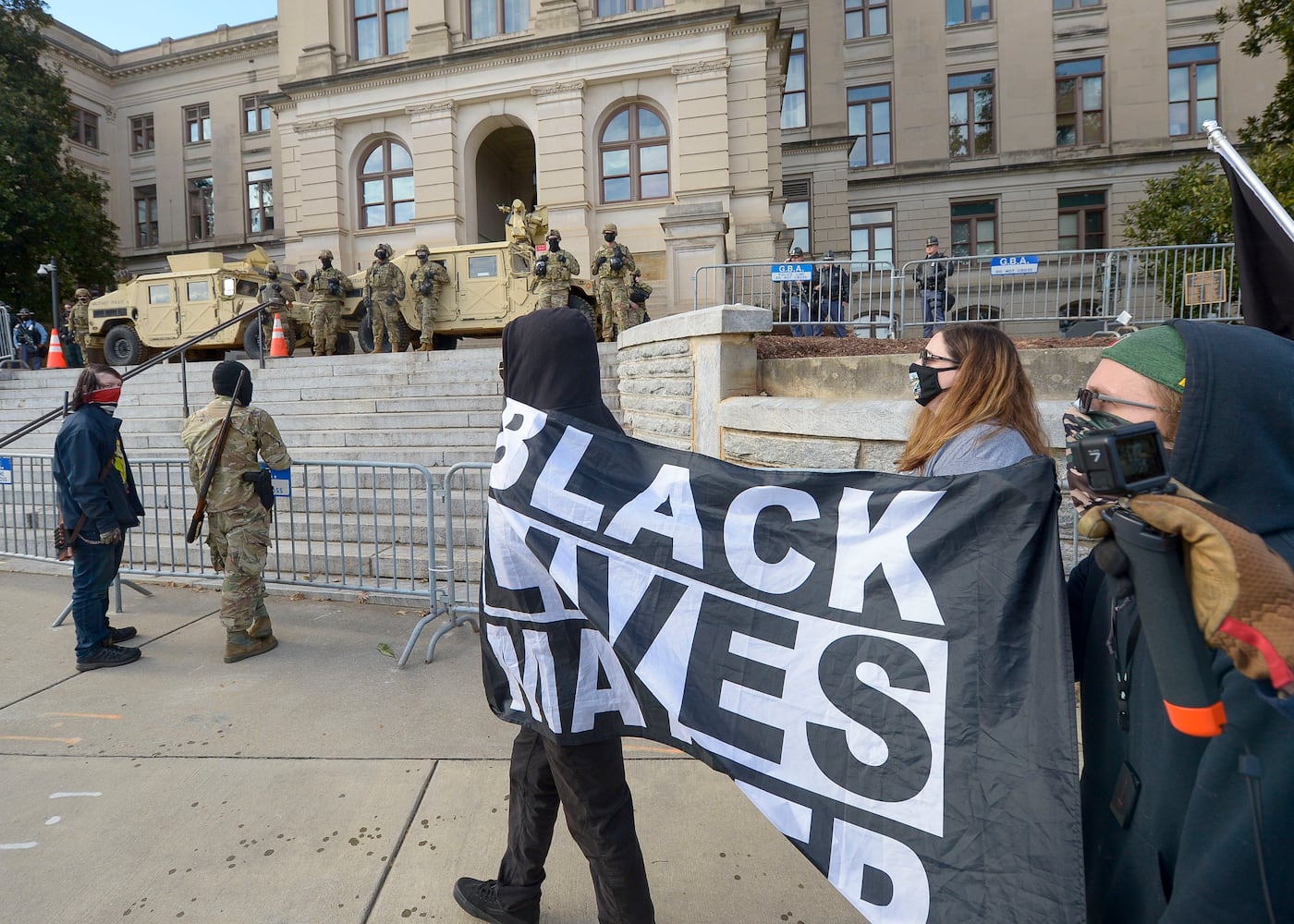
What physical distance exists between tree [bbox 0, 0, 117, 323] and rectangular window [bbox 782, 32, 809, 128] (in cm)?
2636

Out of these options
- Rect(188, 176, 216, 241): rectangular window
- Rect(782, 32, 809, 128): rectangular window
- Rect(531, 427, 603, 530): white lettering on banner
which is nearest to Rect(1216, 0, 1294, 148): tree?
Rect(531, 427, 603, 530): white lettering on banner

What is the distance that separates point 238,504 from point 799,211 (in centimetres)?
2416

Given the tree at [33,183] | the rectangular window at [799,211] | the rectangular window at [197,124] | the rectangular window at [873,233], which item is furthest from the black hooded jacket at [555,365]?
the rectangular window at [197,124]

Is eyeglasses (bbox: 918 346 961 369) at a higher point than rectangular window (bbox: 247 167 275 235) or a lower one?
lower

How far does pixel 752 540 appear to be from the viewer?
191 centimetres

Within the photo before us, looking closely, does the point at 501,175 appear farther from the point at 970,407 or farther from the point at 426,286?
the point at 970,407

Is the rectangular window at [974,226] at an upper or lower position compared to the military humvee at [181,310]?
upper

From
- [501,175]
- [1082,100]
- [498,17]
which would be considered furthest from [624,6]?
[1082,100]

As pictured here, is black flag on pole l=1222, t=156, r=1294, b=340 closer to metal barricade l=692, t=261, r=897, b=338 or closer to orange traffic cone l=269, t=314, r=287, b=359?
metal barricade l=692, t=261, r=897, b=338

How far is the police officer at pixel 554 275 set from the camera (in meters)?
12.8

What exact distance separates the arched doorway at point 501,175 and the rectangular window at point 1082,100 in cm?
1853

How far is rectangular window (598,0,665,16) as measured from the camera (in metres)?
21.4

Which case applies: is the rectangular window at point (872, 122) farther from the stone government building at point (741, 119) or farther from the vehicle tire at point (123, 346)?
the vehicle tire at point (123, 346)

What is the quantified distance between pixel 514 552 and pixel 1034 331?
15592 millimetres
